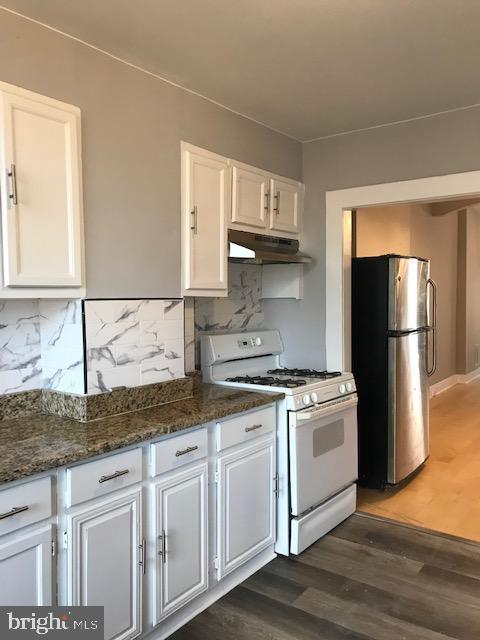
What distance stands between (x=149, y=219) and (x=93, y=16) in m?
0.85

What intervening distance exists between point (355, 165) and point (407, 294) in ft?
3.26

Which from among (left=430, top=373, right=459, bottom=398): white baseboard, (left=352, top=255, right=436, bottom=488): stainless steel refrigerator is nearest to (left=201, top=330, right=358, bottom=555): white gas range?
(left=352, top=255, right=436, bottom=488): stainless steel refrigerator

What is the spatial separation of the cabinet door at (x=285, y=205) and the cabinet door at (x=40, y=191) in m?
1.44

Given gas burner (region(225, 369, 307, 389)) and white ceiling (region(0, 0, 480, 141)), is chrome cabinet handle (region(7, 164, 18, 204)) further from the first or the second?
gas burner (region(225, 369, 307, 389))

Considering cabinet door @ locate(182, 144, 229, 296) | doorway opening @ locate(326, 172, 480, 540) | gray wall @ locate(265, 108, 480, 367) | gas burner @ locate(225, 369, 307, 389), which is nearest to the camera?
cabinet door @ locate(182, 144, 229, 296)

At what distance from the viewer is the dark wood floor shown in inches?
87.4

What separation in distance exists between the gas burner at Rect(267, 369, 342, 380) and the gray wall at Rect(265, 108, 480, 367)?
0.15 metres

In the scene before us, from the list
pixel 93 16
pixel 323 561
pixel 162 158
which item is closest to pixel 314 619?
pixel 323 561

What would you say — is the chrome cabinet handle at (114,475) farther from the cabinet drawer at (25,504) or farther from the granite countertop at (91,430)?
the cabinet drawer at (25,504)

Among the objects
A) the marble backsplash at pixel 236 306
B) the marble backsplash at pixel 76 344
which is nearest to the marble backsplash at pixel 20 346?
the marble backsplash at pixel 76 344

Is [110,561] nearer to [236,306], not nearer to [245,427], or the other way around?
[245,427]

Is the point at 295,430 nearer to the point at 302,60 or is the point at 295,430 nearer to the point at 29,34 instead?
the point at 302,60

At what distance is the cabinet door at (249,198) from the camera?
9.93ft

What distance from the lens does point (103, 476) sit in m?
1.88
